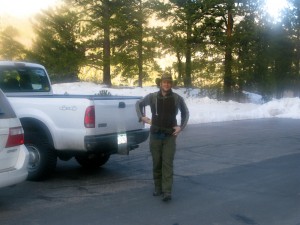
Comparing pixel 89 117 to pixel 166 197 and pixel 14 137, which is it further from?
pixel 166 197

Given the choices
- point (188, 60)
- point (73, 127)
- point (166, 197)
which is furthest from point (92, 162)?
point (188, 60)

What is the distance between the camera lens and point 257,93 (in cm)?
3409

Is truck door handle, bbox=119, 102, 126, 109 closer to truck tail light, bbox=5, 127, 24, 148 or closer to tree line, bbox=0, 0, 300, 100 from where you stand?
truck tail light, bbox=5, 127, 24, 148

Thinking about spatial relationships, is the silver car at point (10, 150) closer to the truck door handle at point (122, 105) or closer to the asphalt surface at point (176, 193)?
the asphalt surface at point (176, 193)

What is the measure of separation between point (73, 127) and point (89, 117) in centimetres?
31

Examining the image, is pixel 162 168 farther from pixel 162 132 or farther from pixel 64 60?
pixel 64 60

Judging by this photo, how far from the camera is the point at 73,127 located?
700 centimetres

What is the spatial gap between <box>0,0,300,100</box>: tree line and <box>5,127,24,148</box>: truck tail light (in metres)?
24.4

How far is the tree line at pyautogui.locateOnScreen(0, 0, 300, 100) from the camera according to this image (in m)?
29.8

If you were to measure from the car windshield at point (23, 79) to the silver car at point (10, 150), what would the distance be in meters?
2.62

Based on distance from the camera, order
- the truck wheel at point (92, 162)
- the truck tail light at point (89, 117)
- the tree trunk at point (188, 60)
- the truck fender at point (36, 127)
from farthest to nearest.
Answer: the tree trunk at point (188, 60) → the truck wheel at point (92, 162) → the truck fender at point (36, 127) → the truck tail light at point (89, 117)

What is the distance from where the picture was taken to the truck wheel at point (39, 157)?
730 centimetres

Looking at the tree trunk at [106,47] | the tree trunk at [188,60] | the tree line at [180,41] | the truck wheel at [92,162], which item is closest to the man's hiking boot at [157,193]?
the truck wheel at [92,162]

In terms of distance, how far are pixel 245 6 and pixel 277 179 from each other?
77.1 feet
